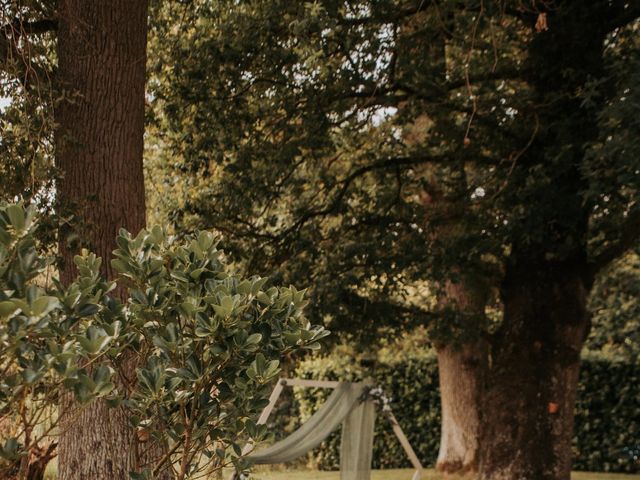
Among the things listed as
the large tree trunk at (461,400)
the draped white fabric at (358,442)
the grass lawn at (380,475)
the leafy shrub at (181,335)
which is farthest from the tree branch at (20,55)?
the grass lawn at (380,475)

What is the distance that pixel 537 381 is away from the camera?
7750 millimetres

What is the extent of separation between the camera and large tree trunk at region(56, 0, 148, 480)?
5152mm

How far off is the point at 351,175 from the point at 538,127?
1.78m

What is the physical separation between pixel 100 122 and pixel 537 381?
175 inches

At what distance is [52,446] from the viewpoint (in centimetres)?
693

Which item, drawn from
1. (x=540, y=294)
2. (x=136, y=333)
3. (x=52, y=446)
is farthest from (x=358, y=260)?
(x=136, y=333)

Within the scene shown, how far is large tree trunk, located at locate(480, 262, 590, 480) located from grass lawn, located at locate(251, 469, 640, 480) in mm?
3159

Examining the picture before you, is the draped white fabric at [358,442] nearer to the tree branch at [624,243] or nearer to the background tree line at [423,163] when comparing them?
the background tree line at [423,163]

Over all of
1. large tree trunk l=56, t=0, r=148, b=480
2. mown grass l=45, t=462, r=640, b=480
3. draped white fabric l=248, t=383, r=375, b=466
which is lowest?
mown grass l=45, t=462, r=640, b=480

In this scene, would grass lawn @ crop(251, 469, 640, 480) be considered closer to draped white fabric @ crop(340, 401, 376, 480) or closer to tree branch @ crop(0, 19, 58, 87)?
draped white fabric @ crop(340, 401, 376, 480)

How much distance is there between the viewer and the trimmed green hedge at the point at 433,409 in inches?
474

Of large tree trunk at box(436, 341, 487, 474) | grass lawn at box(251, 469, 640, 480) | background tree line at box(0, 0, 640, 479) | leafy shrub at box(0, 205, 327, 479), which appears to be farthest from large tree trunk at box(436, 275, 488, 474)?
leafy shrub at box(0, 205, 327, 479)

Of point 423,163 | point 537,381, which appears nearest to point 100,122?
point 423,163

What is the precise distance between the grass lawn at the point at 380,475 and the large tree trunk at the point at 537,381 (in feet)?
Answer: 10.4
